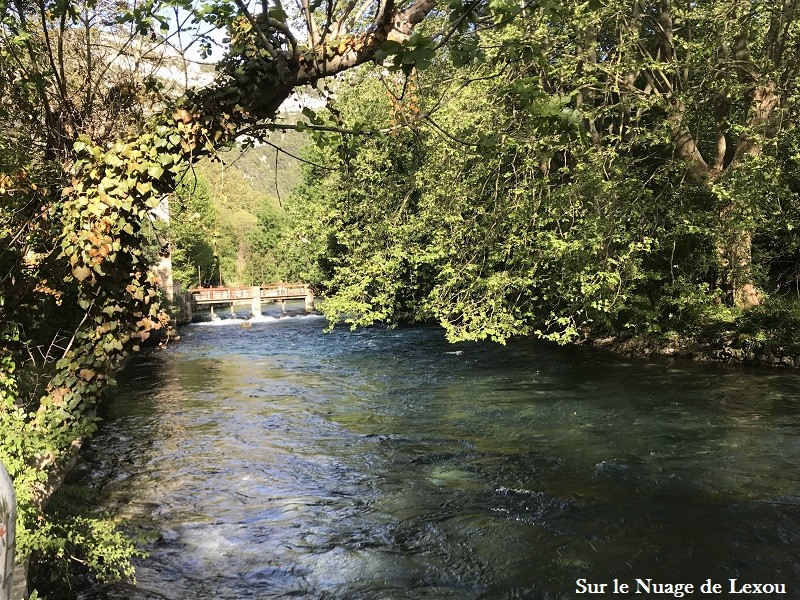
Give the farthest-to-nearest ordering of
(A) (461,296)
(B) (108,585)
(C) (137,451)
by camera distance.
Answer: (A) (461,296), (C) (137,451), (B) (108,585)

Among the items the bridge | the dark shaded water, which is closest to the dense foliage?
the dark shaded water

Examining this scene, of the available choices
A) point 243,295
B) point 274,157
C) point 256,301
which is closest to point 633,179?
point 274,157

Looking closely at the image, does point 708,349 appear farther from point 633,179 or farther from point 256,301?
point 256,301

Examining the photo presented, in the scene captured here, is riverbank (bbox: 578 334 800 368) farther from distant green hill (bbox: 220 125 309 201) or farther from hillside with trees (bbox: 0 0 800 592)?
distant green hill (bbox: 220 125 309 201)

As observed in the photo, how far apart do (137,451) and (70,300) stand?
12.3ft

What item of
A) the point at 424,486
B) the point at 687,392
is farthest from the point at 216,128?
the point at 687,392

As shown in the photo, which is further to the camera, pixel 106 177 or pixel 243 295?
pixel 243 295

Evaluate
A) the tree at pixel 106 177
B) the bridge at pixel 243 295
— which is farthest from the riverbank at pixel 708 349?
the bridge at pixel 243 295

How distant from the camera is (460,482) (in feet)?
29.9

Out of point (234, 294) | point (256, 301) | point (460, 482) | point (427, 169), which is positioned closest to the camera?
point (460, 482)

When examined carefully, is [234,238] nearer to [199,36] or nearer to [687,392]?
[687,392]

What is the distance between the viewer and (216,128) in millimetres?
4172

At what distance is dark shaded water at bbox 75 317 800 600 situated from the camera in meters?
6.57

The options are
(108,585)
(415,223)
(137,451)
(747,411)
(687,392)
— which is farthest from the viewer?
(415,223)
